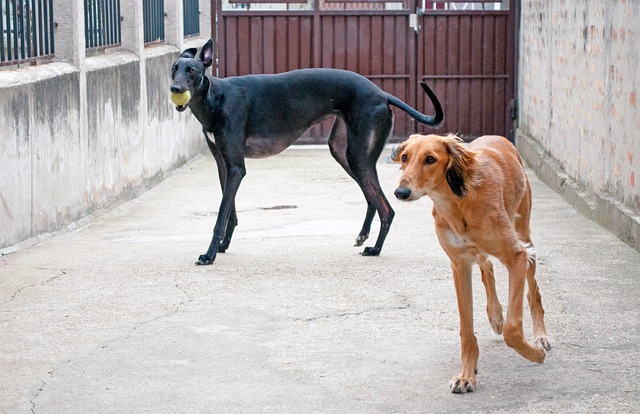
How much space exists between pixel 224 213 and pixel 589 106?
12.3 ft

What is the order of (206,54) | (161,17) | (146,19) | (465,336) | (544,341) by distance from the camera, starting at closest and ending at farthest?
1. (465,336)
2. (544,341)
3. (206,54)
4. (146,19)
5. (161,17)

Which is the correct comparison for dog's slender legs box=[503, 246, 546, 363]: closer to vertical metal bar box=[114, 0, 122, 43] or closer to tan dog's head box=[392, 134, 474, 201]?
tan dog's head box=[392, 134, 474, 201]

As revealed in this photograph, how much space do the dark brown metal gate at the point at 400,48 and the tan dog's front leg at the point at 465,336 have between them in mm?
10532

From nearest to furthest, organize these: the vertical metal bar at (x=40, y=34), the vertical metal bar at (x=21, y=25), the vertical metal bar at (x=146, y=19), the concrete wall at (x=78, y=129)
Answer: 1. the concrete wall at (x=78, y=129)
2. the vertical metal bar at (x=21, y=25)
3. the vertical metal bar at (x=40, y=34)
4. the vertical metal bar at (x=146, y=19)

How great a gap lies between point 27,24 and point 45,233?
5.65 ft

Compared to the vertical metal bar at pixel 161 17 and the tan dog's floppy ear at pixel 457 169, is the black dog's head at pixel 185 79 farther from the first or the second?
the vertical metal bar at pixel 161 17

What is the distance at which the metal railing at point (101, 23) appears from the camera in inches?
430

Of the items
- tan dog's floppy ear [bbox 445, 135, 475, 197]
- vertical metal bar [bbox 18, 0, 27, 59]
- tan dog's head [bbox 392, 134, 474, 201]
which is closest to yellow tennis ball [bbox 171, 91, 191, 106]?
vertical metal bar [bbox 18, 0, 27, 59]

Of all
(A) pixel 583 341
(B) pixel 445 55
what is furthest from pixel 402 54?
(A) pixel 583 341

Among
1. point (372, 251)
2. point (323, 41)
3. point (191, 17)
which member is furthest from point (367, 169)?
point (191, 17)

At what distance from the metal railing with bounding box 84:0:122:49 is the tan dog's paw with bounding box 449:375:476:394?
22.5ft

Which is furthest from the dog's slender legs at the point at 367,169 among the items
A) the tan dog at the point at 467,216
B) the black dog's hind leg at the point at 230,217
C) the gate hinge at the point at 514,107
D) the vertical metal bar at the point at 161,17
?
the gate hinge at the point at 514,107

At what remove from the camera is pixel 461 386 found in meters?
5.05

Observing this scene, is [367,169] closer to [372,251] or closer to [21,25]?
[372,251]
